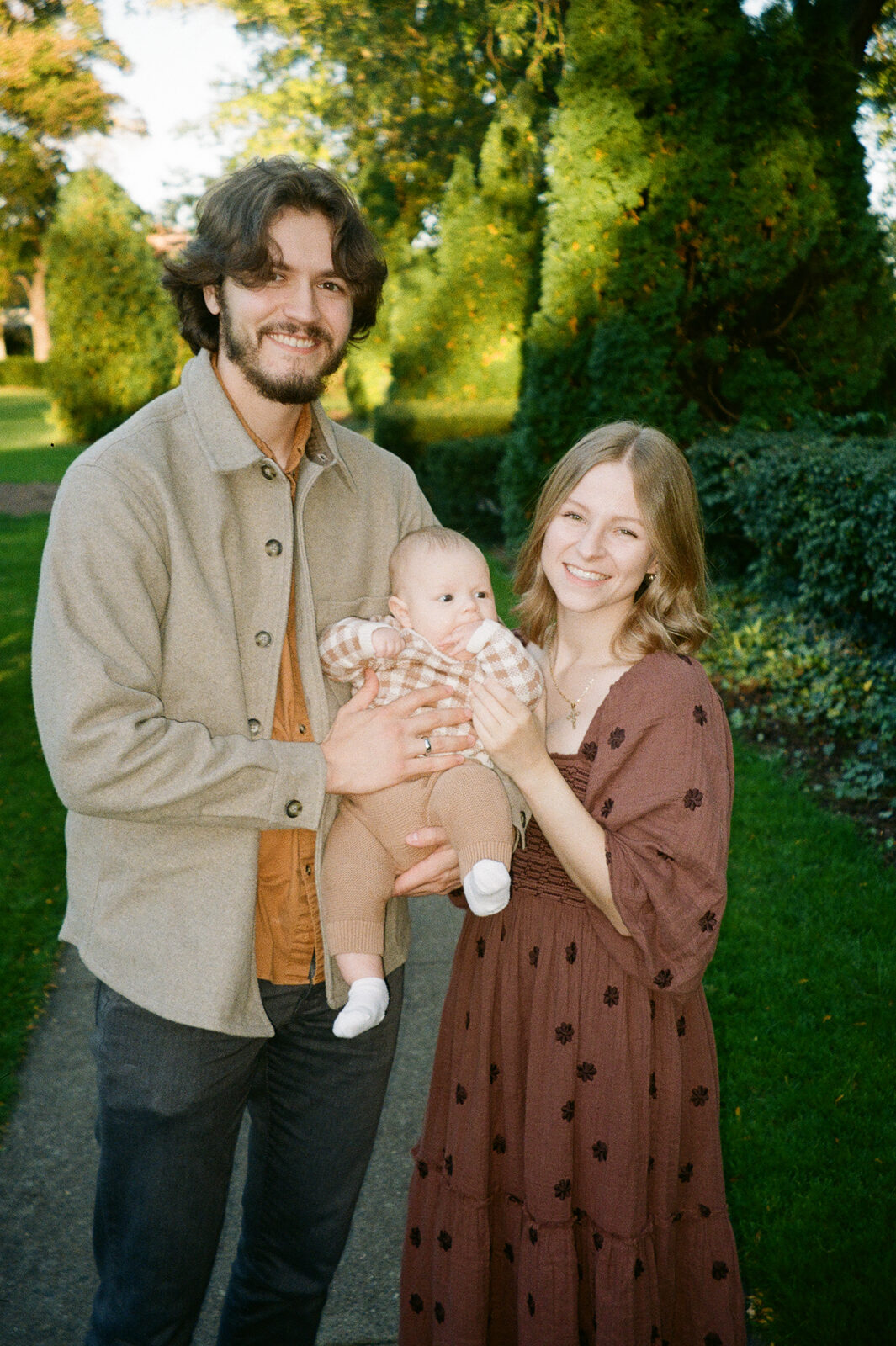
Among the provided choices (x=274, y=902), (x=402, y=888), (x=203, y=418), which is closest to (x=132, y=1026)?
(x=274, y=902)

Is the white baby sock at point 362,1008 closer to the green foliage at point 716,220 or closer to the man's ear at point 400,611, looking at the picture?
the man's ear at point 400,611

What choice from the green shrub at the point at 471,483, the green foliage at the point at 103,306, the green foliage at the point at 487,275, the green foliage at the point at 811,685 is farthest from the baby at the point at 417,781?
the green foliage at the point at 103,306

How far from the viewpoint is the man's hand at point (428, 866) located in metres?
2.25

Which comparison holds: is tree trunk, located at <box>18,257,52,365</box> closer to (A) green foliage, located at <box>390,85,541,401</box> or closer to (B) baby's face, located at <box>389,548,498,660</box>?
(A) green foliage, located at <box>390,85,541,401</box>

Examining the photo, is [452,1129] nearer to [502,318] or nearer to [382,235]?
[502,318]

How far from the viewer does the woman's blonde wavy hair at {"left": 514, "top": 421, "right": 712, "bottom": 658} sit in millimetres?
2346

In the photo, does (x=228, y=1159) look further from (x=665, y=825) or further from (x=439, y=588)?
(x=439, y=588)

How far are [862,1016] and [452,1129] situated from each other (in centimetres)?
233

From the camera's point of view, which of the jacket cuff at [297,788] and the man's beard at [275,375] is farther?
the man's beard at [275,375]

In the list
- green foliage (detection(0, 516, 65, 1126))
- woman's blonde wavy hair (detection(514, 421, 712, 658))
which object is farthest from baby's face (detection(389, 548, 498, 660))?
green foliage (detection(0, 516, 65, 1126))

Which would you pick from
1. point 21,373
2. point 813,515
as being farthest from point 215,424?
point 21,373

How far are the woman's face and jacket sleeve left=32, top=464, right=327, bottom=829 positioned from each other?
839mm

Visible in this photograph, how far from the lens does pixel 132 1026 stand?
6.57 ft

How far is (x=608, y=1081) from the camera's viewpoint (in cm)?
216
